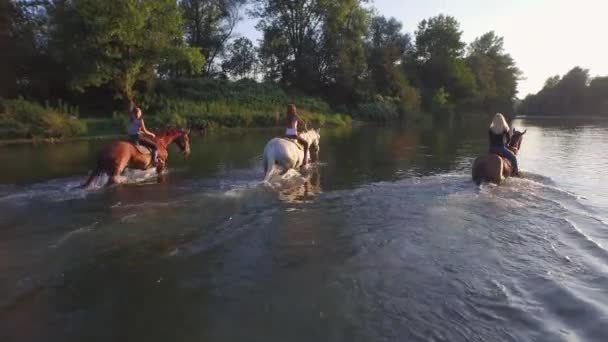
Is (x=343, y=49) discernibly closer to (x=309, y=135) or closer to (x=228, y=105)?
(x=228, y=105)

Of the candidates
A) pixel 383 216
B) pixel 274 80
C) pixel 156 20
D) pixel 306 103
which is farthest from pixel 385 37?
pixel 383 216

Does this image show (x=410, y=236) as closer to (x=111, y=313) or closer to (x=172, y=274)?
(x=172, y=274)

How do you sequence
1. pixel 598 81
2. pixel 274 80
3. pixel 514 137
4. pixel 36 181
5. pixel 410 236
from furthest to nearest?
pixel 598 81, pixel 274 80, pixel 514 137, pixel 36 181, pixel 410 236

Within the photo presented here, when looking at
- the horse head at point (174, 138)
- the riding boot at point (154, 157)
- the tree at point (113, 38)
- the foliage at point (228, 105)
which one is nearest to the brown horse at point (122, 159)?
the horse head at point (174, 138)

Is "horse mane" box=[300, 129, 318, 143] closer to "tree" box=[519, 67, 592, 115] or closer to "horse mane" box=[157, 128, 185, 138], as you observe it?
"horse mane" box=[157, 128, 185, 138]

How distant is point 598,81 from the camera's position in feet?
275

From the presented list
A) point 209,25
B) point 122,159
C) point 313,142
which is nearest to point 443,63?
point 209,25

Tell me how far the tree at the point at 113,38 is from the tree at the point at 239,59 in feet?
70.6

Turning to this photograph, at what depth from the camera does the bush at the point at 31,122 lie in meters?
23.3

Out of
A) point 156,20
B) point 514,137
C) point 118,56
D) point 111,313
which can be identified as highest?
point 156,20

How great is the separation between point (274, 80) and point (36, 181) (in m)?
46.5

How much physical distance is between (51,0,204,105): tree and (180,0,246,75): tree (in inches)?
781

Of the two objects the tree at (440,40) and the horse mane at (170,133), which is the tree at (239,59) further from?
the horse mane at (170,133)

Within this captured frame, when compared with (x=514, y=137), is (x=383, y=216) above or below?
below
